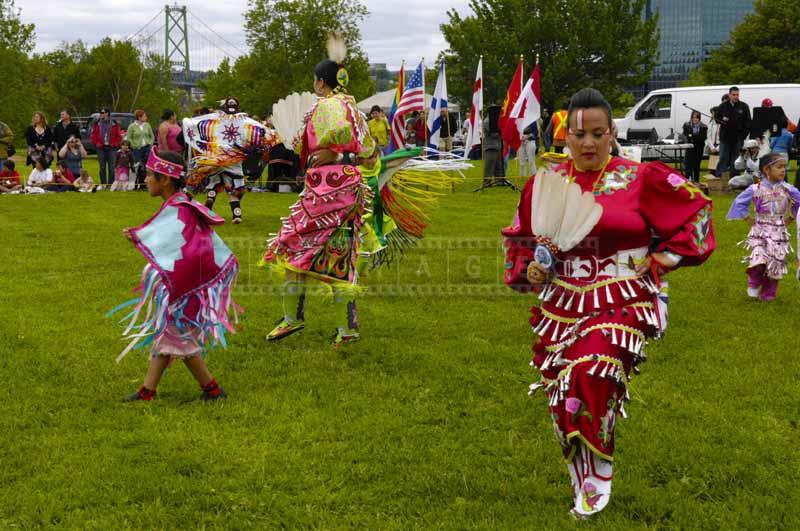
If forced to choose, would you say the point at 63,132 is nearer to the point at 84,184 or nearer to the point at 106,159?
the point at 106,159

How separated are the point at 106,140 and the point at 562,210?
1842 cm

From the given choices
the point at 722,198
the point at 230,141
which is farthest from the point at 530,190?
the point at 722,198

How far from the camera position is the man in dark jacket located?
17.7 metres

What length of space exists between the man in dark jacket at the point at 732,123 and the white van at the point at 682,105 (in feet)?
18.9

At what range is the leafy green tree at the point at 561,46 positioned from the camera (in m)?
46.9

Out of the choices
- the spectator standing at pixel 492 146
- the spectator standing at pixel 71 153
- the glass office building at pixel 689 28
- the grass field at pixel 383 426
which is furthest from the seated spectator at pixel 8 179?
the glass office building at pixel 689 28

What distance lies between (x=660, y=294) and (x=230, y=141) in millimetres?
9739

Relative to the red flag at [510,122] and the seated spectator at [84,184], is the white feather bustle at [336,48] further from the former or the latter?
the seated spectator at [84,184]

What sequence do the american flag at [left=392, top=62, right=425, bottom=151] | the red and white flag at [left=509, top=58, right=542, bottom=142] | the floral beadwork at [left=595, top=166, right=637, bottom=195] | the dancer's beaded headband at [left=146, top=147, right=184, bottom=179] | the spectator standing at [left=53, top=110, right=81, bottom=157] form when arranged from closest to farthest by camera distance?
1. the floral beadwork at [left=595, top=166, right=637, bottom=195]
2. the dancer's beaded headband at [left=146, top=147, right=184, bottom=179]
3. the american flag at [left=392, top=62, right=425, bottom=151]
4. the red and white flag at [left=509, top=58, right=542, bottom=142]
5. the spectator standing at [left=53, top=110, right=81, bottom=157]

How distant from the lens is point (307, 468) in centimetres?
455

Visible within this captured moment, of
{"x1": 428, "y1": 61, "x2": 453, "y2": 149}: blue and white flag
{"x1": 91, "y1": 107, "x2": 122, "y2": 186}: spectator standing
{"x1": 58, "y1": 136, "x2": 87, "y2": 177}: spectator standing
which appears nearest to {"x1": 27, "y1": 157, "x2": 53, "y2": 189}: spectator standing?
{"x1": 58, "y1": 136, "x2": 87, "y2": 177}: spectator standing

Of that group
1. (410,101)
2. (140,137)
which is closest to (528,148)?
(410,101)

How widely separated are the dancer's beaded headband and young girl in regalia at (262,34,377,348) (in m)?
1.40

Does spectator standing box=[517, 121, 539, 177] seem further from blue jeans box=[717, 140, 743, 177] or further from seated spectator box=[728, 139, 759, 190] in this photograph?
seated spectator box=[728, 139, 759, 190]
